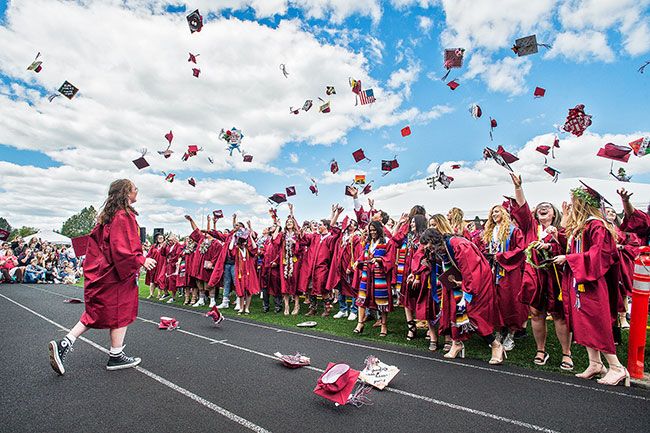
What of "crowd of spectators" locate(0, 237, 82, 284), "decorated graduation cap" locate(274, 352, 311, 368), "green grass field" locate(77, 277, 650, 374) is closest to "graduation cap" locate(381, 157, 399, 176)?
"green grass field" locate(77, 277, 650, 374)

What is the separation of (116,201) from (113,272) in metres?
0.85

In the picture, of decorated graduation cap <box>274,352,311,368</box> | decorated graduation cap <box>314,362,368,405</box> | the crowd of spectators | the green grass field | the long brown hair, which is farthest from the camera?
the crowd of spectators

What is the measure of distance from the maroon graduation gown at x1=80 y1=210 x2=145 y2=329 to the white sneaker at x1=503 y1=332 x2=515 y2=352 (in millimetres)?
5104

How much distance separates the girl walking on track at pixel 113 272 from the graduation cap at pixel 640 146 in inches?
265

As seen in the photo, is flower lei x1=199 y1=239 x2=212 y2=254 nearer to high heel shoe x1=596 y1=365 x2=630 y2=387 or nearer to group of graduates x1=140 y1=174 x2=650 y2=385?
group of graduates x1=140 y1=174 x2=650 y2=385

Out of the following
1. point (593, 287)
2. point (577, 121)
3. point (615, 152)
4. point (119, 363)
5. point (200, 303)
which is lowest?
point (200, 303)

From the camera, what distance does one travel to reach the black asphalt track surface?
9.83ft

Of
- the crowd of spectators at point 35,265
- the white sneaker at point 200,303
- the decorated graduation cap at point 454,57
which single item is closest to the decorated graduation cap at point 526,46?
the decorated graduation cap at point 454,57

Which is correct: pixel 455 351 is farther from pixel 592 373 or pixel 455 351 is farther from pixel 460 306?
pixel 592 373

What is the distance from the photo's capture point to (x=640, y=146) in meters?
5.40

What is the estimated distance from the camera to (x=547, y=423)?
305 centimetres

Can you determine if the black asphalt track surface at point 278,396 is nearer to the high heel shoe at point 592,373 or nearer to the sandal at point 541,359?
the high heel shoe at point 592,373

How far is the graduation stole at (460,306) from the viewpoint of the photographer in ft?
15.6

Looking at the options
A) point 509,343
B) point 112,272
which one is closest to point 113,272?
point 112,272
